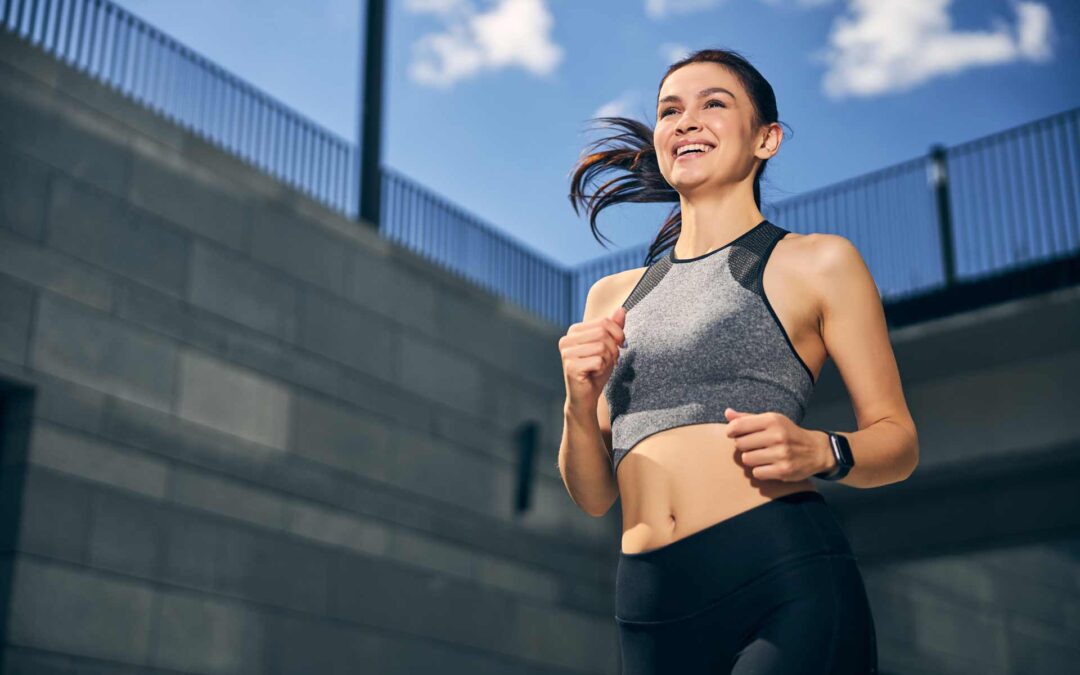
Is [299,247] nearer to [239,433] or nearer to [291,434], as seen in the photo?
[291,434]

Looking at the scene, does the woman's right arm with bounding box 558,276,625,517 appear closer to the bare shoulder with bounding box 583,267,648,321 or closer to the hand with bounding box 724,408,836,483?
the bare shoulder with bounding box 583,267,648,321

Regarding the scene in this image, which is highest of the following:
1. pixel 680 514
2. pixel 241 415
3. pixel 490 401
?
pixel 490 401

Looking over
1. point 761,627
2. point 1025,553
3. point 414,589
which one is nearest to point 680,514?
point 761,627

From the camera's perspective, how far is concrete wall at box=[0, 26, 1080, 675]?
10.4 meters

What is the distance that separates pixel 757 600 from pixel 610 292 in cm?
86

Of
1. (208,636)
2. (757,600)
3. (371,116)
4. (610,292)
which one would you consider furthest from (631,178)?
(371,116)

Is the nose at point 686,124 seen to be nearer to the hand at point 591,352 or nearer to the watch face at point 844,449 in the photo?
the hand at point 591,352

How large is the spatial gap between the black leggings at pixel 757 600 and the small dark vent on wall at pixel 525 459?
12.8 meters

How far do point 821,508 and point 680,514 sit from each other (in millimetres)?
272

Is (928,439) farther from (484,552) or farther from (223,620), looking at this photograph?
(223,620)

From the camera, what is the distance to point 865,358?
2438 mm

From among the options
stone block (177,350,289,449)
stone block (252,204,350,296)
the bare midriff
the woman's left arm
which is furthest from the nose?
stone block (252,204,350,296)

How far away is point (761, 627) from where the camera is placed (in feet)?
7.55

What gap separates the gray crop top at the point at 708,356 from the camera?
8.02ft
